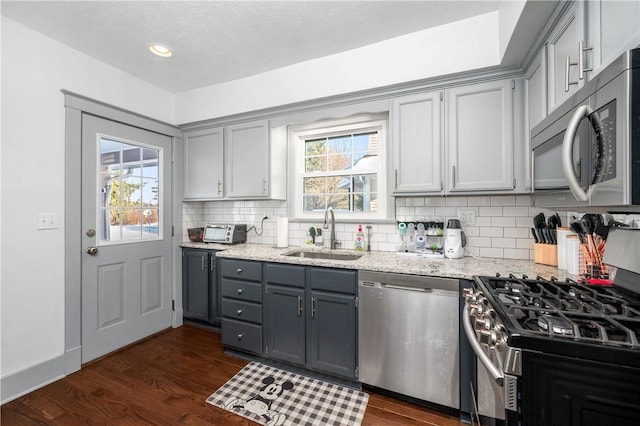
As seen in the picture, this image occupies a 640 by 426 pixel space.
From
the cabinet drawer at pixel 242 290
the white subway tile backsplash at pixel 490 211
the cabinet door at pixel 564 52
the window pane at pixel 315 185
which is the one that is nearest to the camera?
the cabinet door at pixel 564 52

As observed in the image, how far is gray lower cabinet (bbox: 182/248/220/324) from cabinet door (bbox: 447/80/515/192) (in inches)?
97.0

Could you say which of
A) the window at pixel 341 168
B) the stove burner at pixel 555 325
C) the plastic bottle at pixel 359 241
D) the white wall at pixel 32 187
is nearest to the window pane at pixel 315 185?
the window at pixel 341 168

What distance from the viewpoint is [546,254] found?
182cm

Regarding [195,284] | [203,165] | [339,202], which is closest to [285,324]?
[339,202]

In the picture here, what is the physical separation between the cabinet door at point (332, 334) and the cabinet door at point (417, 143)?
99 cm

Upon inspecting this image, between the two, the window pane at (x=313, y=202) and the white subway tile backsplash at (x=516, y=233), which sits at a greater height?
the window pane at (x=313, y=202)

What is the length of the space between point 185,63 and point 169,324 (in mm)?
2693

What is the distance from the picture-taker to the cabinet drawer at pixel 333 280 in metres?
1.95

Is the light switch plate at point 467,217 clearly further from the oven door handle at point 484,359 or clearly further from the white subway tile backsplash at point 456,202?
the oven door handle at point 484,359

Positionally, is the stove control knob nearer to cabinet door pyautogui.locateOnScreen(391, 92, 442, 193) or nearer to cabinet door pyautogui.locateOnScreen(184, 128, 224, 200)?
cabinet door pyautogui.locateOnScreen(391, 92, 442, 193)

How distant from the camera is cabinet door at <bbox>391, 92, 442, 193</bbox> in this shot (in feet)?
6.74

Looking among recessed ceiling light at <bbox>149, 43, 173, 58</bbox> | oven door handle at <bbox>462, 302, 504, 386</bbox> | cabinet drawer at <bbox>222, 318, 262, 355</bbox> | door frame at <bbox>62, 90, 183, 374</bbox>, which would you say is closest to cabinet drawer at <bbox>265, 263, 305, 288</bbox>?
cabinet drawer at <bbox>222, 318, 262, 355</bbox>

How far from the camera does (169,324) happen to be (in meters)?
3.03

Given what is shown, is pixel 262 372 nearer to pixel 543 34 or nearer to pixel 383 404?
pixel 383 404
